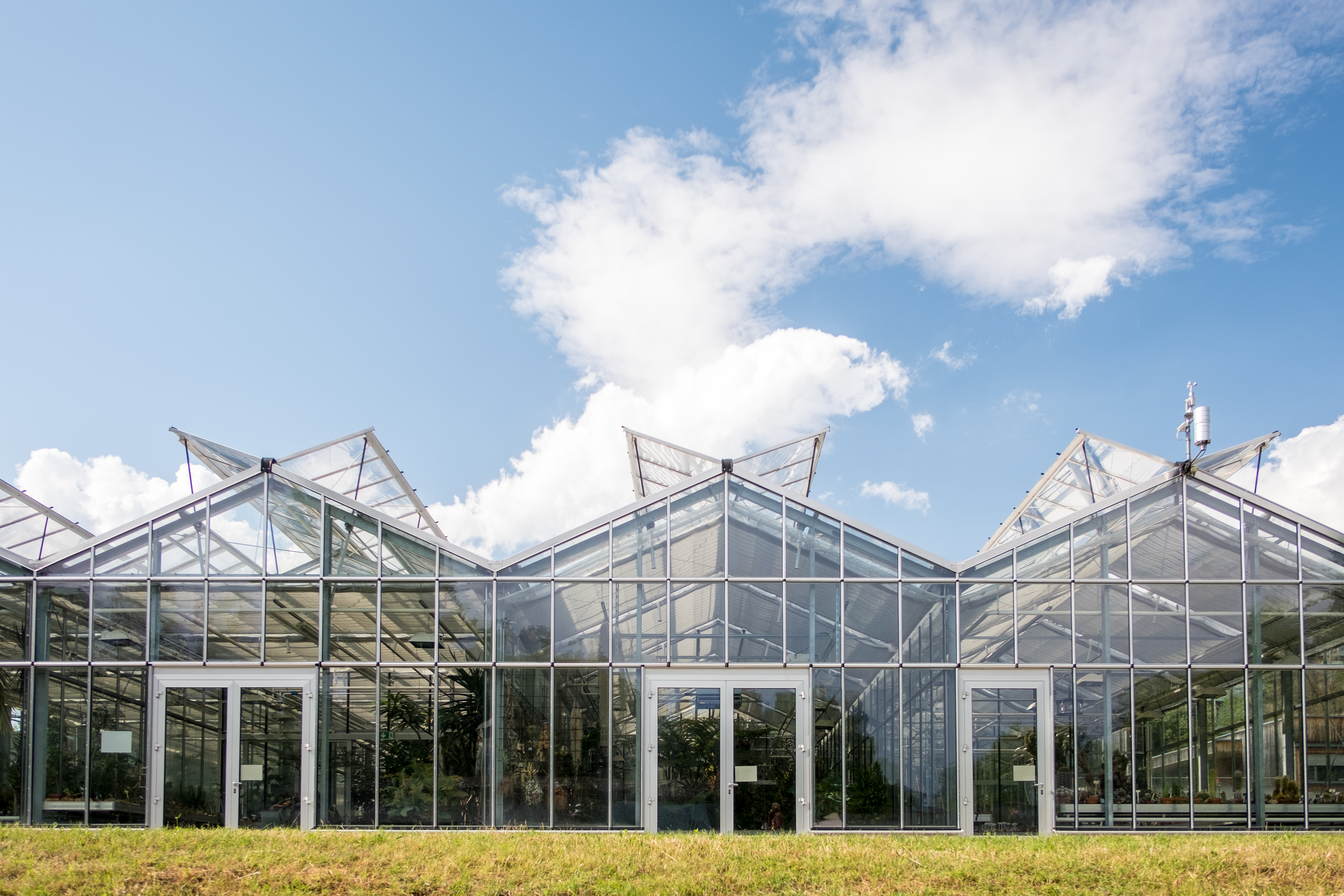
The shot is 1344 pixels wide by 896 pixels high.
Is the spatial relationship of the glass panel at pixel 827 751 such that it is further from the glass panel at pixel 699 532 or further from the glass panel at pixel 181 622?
the glass panel at pixel 181 622

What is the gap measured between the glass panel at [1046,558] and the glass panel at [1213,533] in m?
2.31

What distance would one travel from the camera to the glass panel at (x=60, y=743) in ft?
62.3

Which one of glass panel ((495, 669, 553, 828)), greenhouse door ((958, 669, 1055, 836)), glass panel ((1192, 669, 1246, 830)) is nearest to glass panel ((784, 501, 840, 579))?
greenhouse door ((958, 669, 1055, 836))

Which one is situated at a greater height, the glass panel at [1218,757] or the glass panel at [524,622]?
the glass panel at [524,622]

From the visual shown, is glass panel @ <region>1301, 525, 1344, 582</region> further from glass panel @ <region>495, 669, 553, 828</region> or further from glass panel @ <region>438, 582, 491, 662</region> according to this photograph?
glass panel @ <region>438, 582, 491, 662</region>

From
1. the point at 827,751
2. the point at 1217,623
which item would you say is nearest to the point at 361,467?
the point at 827,751

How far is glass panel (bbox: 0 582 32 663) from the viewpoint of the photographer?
19.5 m

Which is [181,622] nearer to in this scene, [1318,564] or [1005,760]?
[1005,760]

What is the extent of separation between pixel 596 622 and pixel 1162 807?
10.6 meters

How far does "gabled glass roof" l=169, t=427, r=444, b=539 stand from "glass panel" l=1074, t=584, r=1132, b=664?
40.4ft

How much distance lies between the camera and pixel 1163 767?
62.4ft

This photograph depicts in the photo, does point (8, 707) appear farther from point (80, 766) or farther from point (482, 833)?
point (482, 833)

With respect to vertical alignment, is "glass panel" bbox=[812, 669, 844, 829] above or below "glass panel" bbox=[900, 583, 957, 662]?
below

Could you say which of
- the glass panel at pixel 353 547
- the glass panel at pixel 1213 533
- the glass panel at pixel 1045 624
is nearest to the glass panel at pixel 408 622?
the glass panel at pixel 353 547
